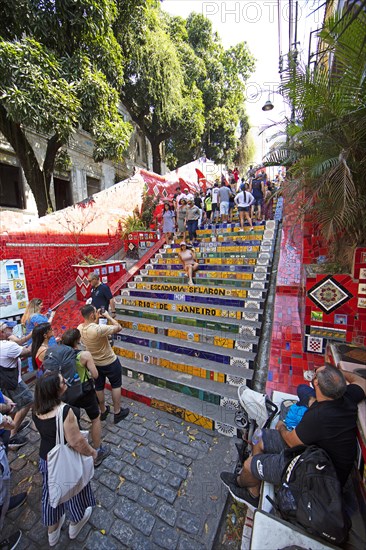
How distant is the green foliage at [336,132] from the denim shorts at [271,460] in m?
2.48

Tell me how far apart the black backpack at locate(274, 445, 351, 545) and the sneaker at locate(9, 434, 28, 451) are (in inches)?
119

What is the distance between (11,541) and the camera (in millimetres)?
2027


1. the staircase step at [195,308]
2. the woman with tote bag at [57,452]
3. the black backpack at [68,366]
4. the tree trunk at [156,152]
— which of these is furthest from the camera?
the tree trunk at [156,152]

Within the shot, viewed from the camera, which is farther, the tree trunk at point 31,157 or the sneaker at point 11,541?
the tree trunk at point 31,157

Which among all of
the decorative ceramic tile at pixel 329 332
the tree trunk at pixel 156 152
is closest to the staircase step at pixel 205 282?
the decorative ceramic tile at pixel 329 332

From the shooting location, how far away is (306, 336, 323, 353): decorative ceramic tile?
3.57 m

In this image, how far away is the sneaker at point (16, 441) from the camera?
3.05 metres

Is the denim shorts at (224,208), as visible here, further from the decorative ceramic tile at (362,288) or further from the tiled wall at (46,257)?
the decorative ceramic tile at (362,288)

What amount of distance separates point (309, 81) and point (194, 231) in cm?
488

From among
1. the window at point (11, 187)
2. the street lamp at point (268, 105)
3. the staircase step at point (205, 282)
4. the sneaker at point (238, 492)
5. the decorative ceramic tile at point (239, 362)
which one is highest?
the street lamp at point (268, 105)

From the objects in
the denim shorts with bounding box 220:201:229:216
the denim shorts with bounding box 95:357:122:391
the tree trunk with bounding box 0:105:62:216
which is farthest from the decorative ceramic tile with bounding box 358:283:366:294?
the tree trunk with bounding box 0:105:62:216

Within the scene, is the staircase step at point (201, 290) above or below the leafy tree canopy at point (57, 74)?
below

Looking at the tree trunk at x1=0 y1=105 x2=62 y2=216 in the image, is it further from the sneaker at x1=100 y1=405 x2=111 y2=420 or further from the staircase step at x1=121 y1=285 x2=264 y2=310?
the sneaker at x1=100 y1=405 x2=111 y2=420

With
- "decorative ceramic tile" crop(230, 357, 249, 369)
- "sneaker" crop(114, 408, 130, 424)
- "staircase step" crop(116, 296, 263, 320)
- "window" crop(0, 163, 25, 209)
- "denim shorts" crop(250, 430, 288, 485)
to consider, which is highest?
"window" crop(0, 163, 25, 209)
